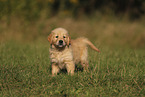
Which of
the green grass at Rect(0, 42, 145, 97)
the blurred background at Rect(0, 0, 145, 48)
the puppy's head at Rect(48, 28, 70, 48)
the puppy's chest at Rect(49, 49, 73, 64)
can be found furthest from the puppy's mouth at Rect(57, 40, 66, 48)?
the blurred background at Rect(0, 0, 145, 48)

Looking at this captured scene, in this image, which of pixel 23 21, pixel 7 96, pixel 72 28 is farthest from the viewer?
pixel 72 28

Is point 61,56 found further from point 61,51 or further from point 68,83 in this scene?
point 68,83

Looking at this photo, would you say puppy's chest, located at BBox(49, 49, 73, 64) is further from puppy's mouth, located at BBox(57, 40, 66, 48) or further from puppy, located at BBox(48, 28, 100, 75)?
puppy's mouth, located at BBox(57, 40, 66, 48)

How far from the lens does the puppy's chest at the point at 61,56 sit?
14.1 ft

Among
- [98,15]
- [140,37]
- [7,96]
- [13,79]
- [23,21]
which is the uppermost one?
[98,15]

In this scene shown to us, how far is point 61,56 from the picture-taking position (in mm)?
4301

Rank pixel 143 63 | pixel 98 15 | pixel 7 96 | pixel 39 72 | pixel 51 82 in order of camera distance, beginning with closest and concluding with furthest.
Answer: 1. pixel 7 96
2. pixel 51 82
3. pixel 39 72
4. pixel 143 63
5. pixel 98 15

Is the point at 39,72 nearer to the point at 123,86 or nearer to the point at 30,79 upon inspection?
the point at 30,79

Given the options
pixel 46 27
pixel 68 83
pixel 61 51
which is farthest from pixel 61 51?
pixel 46 27

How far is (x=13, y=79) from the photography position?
407cm

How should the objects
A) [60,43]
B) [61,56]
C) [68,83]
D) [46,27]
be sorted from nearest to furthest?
1. [68,83]
2. [60,43]
3. [61,56]
4. [46,27]

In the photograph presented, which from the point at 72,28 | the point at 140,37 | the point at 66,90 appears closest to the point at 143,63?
the point at 66,90

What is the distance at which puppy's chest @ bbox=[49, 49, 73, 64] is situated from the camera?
169 inches

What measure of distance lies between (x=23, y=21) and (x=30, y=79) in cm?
659
